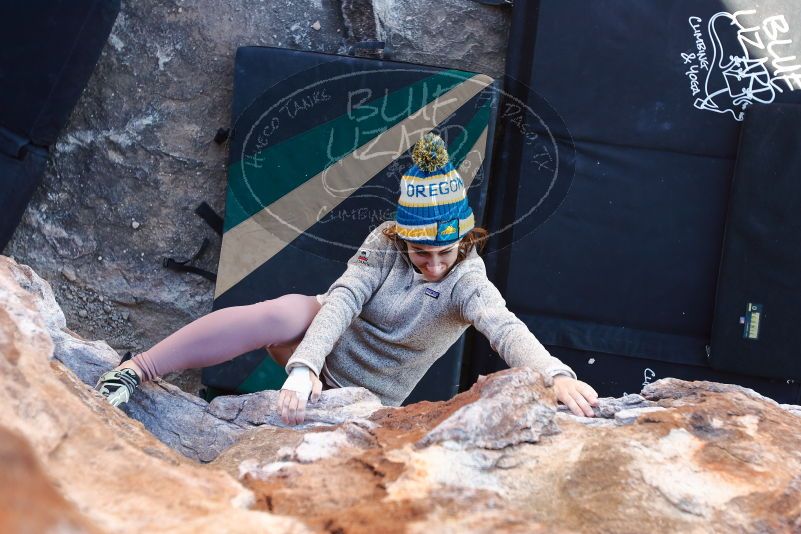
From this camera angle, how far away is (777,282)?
3.30 metres

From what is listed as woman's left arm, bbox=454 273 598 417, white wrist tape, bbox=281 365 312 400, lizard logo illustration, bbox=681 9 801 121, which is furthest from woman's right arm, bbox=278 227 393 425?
lizard logo illustration, bbox=681 9 801 121

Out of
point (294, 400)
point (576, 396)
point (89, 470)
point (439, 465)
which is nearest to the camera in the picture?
point (89, 470)

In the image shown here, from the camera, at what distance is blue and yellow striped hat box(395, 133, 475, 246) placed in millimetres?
2111

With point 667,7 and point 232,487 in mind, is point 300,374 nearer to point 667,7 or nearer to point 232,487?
point 232,487

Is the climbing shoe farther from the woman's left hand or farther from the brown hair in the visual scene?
the woman's left hand

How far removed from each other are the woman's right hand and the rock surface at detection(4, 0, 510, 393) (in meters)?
1.62

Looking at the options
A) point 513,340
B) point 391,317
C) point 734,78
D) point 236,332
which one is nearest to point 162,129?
point 236,332

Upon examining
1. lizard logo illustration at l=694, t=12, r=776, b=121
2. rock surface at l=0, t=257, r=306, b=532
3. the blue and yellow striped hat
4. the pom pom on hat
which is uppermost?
lizard logo illustration at l=694, t=12, r=776, b=121

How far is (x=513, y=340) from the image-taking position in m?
1.96

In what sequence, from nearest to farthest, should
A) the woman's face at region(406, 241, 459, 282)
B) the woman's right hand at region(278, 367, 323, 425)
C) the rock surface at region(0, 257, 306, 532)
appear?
the rock surface at region(0, 257, 306, 532) < the woman's right hand at region(278, 367, 323, 425) < the woman's face at region(406, 241, 459, 282)

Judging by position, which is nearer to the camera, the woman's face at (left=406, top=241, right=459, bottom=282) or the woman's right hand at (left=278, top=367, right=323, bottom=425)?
the woman's right hand at (left=278, top=367, right=323, bottom=425)

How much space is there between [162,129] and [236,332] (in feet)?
4.71

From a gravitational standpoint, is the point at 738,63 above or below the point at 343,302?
above

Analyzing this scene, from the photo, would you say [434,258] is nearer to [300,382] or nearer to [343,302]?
[343,302]
